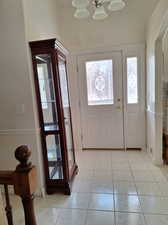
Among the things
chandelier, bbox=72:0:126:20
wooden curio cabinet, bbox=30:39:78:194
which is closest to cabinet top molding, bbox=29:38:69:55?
wooden curio cabinet, bbox=30:39:78:194

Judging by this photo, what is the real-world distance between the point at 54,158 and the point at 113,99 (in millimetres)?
1865

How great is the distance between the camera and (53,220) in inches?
72.3

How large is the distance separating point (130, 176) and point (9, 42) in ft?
8.52

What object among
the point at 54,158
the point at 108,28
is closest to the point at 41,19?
the point at 108,28

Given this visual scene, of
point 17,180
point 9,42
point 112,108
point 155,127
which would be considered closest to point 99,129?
point 112,108

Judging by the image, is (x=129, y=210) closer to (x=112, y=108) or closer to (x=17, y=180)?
(x=17, y=180)

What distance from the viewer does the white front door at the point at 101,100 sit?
11.5 ft

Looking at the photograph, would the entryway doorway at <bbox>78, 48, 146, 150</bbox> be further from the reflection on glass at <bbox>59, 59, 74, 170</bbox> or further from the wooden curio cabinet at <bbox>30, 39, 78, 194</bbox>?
the wooden curio cabinet at <bbox>30, 39, 78, 194</bbox>

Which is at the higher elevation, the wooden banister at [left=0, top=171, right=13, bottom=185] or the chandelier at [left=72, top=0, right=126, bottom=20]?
the chandelier at [left=72, top=0, right=126, bottom=20]

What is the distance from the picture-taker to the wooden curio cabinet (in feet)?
6.84

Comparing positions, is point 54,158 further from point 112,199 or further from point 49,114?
point 112,199

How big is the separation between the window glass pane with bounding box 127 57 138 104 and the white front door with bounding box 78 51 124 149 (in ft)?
0.56

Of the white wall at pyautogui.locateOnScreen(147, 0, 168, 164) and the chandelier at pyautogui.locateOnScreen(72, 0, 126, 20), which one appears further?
the white wall at pyautogui.locateOnScreen(147, 0, 168, 164)

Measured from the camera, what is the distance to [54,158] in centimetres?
237
